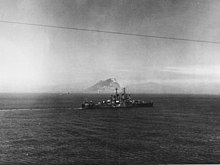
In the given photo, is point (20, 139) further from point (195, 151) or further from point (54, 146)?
point (195, 151)

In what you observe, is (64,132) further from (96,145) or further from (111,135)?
(96,145)

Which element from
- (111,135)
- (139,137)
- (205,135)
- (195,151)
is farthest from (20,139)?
(205,135)

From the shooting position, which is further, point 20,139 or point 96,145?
point 20,139

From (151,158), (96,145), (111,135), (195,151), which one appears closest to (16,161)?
(96,145)

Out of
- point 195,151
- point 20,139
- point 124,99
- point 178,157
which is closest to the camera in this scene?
point 178,157

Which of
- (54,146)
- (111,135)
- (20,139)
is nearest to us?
(54,146)

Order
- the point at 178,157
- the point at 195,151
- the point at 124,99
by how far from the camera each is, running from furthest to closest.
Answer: the point at 124,99 → the point at 195,151 → the point at 178,157

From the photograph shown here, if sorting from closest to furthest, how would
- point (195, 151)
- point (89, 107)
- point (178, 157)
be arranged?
point (178, 157) < point (195, 151) < point (89, 107)

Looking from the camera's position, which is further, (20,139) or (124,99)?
(124,99)
